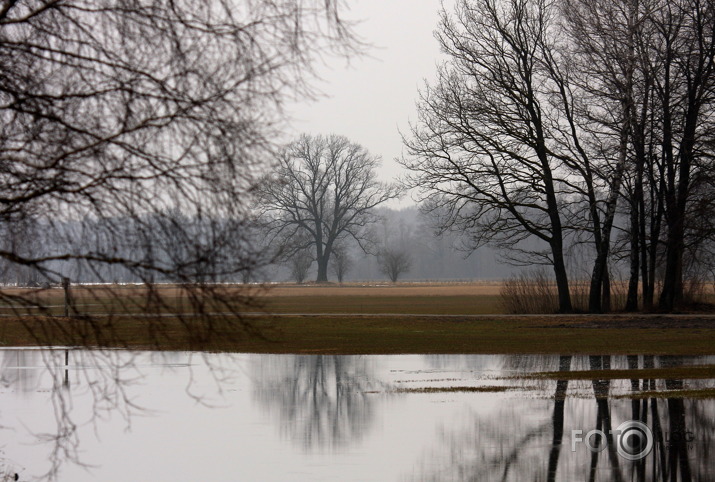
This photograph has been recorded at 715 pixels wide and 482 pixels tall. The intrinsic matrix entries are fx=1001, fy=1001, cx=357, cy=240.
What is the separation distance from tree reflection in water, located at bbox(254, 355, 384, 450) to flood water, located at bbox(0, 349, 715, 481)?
0.12 ft

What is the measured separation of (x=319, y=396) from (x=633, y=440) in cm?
654

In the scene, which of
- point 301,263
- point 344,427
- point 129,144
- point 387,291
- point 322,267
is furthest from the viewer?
point 301,263

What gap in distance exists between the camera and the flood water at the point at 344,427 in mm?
10820

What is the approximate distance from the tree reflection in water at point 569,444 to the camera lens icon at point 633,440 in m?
0.09

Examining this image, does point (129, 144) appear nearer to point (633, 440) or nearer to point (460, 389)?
point (633, 440)

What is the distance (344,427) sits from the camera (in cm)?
1398

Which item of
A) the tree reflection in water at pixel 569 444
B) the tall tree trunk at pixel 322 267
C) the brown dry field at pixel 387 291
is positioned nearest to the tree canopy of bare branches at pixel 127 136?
the tree reflection in water at pixel 569 444

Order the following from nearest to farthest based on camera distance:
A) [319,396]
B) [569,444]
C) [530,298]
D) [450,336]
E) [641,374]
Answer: [569,444]
[319,396]
[641,374]
[450,336]
[530,298]

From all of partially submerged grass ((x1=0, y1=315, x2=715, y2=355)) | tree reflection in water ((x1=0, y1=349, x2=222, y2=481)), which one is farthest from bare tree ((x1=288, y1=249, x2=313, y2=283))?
tree reflection in water ((x1=0, y1=349, x2=222, y2=481))

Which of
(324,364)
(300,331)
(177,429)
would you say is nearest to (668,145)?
(300,331)

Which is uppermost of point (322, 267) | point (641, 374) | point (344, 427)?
point (322, 267)

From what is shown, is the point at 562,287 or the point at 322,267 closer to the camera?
the point at 562,287

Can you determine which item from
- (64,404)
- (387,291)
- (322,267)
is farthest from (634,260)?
(322,267)

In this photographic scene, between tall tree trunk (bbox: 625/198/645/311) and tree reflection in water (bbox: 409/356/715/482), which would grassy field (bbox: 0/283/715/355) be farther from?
tree reflection in water (bbox: 409/356/715/482)
